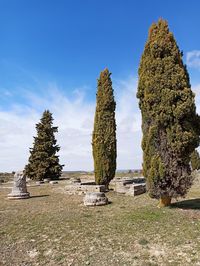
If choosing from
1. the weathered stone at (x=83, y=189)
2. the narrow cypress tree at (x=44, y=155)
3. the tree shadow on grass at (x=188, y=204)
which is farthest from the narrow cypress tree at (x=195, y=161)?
the tree shadow on grass at (x=188, y=204)

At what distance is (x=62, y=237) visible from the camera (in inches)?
314

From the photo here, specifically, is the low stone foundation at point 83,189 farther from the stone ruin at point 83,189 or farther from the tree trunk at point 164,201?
the tree trunk at point 164,201

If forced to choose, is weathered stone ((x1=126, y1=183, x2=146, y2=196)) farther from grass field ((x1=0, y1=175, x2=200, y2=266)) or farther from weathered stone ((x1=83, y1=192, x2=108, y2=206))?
grass field ((x1=0, y1=175, x2=200, y2=266))

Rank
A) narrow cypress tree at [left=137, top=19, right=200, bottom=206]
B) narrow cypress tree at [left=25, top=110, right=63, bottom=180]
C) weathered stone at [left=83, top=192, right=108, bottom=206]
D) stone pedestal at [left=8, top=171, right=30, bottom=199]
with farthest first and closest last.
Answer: narrow cypress tree at [left=25, top=110, right=63, bottom=180] → stone pedestal at [left=8, top=171, right=30, bottom=199] → weathered stone at [left=83, top=192, right=108, bottom=206] → narrow cypress tree at [left=137, top=19, right=200, bottom=206]

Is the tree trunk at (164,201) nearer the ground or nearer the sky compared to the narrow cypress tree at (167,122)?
nearer the ground

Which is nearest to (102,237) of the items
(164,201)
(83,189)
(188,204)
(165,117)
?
(164,201)

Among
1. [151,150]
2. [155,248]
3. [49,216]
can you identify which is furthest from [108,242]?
[151,150]

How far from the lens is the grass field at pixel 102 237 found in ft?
21.6

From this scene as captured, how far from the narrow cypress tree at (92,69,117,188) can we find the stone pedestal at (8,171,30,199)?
4.96 m

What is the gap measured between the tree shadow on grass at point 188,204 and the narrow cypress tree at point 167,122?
1.77 ft

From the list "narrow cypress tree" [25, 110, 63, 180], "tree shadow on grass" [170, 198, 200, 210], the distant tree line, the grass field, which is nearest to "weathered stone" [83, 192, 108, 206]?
the grass field

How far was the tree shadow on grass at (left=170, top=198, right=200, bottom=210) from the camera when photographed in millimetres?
11523

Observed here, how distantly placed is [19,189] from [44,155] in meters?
16.0

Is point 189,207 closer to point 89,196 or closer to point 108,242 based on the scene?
point 89,196
